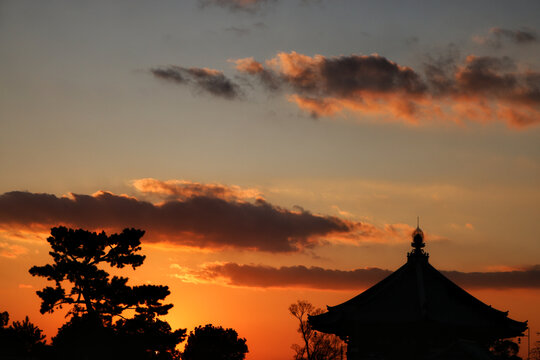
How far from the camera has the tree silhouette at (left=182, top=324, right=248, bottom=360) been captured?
4737 inches

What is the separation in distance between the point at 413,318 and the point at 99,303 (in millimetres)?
30717

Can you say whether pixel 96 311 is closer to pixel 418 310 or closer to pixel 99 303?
pixel 99 303

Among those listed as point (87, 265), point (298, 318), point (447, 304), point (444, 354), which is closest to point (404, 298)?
point (447, 304)

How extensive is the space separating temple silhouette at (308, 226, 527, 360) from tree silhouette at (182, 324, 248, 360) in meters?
78.9

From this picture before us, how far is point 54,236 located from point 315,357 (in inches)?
1812

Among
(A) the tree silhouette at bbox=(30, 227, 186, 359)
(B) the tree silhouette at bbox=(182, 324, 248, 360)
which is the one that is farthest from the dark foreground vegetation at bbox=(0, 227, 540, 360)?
(B) the tree silhouette at bbox=(182, 324, 248, 360)

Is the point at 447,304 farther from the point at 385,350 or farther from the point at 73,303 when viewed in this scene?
the point at 73,303

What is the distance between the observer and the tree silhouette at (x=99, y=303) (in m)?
Answer: 60.2

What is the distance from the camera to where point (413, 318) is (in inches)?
1574

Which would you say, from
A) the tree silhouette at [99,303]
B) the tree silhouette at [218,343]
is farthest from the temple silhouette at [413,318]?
the tree silhouette at [218,343]

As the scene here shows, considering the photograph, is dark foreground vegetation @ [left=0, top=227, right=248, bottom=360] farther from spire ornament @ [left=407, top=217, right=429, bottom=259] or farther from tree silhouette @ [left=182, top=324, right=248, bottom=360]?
tree silhouette @ [left=182, top=324, right=248, bottom=360]

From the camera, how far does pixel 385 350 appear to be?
40469 millimetres

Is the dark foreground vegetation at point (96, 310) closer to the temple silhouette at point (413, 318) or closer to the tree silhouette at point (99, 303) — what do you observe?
the tree silhouette at point (99, 303)

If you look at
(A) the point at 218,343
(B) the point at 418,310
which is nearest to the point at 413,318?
(B) the point at 418,310
